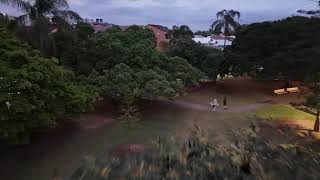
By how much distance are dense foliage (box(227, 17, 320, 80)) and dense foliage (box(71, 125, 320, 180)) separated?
26118 mm

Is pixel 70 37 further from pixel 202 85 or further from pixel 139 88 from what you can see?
pixel 202 85

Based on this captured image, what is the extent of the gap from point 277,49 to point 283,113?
9010 millimetres

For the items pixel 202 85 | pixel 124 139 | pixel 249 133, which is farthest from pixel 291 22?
pixel 249 133

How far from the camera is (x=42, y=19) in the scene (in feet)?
85.3

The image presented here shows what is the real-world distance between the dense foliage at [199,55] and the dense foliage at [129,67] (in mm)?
6785

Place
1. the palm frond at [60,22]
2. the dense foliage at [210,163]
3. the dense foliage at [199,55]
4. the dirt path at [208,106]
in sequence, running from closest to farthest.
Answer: the dense foliage at [210,163]
the palm frond at [60,22]
the dirt path at [208,106]
the dense foliage at [199,55]

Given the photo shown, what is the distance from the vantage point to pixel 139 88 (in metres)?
26.9

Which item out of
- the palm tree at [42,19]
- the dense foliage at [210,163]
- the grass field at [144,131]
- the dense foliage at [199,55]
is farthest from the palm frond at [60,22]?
the dense foliage at [210,163]

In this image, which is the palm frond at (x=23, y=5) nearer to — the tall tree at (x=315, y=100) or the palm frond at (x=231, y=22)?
the tall tree at (x=315, y=100)

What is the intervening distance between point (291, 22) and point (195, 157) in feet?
114

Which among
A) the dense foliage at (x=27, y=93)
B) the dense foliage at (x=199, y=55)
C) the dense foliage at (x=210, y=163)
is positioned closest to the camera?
the dense foliage at (x=210, y=163)

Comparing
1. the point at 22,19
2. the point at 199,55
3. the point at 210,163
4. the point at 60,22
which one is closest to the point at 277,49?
the point at 199,55

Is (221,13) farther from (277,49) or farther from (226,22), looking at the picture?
(277,49)

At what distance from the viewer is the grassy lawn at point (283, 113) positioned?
92.7 feet
